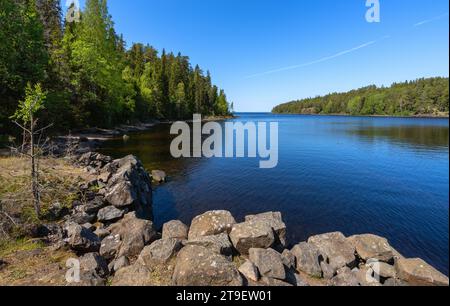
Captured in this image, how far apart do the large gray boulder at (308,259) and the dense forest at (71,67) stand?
30.6 m

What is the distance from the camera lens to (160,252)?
28.7 feet

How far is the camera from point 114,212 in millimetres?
13648

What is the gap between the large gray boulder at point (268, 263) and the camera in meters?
8.23

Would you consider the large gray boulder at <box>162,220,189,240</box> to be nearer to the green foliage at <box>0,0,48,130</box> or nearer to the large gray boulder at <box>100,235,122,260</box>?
the large gray boulder at <box>100,235,122,260</box>

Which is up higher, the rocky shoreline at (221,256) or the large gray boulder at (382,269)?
the rocky shoreline at (221,256)

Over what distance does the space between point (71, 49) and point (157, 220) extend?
41534mm

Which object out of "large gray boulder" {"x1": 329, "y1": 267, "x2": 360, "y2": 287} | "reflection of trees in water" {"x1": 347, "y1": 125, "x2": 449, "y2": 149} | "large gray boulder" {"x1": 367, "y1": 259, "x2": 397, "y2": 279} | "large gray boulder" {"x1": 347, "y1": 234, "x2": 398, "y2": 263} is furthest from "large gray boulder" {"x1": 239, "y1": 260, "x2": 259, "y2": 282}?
"reflection of trees in water" {"x1": 347, "y1": 125, "x2": 449, "y2": 149}

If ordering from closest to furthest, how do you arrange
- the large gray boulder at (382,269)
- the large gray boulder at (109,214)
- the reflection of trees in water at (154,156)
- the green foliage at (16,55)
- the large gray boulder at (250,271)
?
1. the large gray boulder at (250,271)
2. the large gray boulder at (382,269)
3. the large gray boulder at (109,214)
4. the green foliage at (16,55)
5. the reflection of trees in water at (154,156)

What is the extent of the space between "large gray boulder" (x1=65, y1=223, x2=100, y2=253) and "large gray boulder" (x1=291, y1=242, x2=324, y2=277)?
8.32 m

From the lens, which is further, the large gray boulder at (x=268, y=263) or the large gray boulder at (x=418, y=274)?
the large gray boulder at (x=418, y=274)

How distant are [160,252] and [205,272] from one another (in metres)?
2.18

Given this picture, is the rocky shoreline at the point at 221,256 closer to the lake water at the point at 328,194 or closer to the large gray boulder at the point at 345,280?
the large gray boulder at the point at 345,280

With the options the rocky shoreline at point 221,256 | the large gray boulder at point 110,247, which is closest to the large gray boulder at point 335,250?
the rocky shoreline at point 221,256

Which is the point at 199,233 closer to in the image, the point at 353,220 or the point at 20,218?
the point at 20,218
